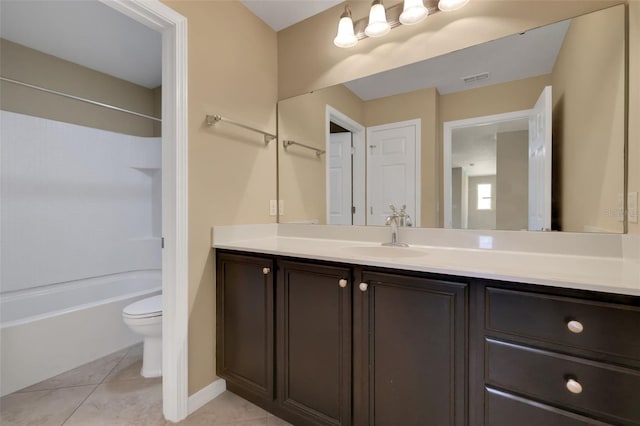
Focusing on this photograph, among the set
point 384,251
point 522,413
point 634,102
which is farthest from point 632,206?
point 384,251

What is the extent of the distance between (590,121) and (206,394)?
235 cm

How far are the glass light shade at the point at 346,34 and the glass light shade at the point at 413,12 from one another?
1.01ft

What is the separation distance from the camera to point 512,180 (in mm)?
1336

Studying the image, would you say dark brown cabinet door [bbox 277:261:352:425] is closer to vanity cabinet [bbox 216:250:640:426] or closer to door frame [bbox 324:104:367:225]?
vanity cabinet [bbox 216:250:640:426]

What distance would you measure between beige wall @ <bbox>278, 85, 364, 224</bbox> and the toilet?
1.06m

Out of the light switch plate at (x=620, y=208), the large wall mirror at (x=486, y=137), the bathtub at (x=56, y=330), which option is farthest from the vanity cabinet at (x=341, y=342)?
the bathtub at (x=56, y=330)

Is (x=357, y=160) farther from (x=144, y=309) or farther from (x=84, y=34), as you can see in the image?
(x=84, y=34)

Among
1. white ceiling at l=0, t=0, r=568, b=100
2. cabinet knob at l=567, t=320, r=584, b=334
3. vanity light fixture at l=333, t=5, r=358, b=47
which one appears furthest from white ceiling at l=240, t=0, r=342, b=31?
cabinet knob at l=567, t=320, r=584, b=334

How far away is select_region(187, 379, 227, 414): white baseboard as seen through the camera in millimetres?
1477

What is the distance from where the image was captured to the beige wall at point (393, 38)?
4.10 feet

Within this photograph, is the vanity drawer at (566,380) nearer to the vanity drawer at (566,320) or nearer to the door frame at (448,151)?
the vanity drawer at (566,320)

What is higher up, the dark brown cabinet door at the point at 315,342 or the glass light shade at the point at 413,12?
the glass light shade at the point at 413,12

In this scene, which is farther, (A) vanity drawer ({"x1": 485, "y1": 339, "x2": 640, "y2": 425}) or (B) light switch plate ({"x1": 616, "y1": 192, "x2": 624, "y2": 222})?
(B) light switch plate ({"x1": 616, "y1": 192, "x2": 624, "y2": 222})

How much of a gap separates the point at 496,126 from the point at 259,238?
5.07 ft
